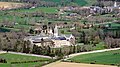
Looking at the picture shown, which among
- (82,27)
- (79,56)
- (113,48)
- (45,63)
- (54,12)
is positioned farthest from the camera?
(54,12)

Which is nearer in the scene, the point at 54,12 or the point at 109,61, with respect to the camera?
the point at 109,61

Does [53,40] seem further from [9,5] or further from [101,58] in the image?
[9,5]

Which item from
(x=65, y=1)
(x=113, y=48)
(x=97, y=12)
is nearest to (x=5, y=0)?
(x=65, y=1)

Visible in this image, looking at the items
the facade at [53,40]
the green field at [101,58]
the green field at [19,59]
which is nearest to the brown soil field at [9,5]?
the facade at [53,40]

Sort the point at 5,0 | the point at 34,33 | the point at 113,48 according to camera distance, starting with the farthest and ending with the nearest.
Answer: the point at 5,0
the point at 34,33
the point at 113,48

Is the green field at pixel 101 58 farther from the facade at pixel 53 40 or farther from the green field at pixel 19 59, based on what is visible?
the facade at pixel 53 40

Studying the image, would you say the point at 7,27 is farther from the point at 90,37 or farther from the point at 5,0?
the point at 5,0

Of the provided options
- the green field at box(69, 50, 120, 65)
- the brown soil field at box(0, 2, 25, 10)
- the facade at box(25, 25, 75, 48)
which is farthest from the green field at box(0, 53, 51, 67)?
the brown soil field at box(0, 2, 25, 10)

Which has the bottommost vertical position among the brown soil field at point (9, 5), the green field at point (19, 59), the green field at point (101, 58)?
the green field at point (101, 58)

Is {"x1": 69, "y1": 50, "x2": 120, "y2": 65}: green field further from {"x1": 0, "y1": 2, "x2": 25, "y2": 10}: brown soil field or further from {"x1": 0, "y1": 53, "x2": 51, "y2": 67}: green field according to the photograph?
{"x1": 0, "y1": 2, "x2": 25, "y2": 10}: brown soil field
